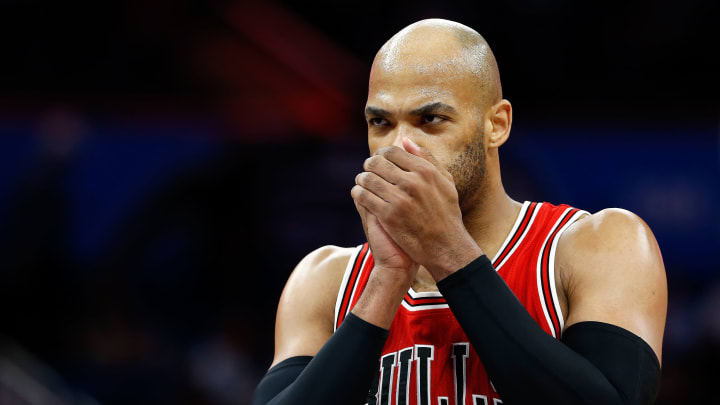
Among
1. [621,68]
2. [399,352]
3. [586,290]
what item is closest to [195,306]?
[621,68]

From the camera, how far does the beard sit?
219 centimetres

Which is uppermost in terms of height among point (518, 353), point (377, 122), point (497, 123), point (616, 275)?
point (497, 123)

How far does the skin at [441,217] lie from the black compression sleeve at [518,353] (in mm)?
72

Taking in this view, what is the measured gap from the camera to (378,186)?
1940 millimetres

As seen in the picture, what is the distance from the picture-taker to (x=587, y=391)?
1.74 metres

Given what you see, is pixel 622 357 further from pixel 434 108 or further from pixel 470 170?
pixel 434 108

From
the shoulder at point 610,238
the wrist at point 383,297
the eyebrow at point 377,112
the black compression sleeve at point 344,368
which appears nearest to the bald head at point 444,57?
the eyebrow at point 377,112

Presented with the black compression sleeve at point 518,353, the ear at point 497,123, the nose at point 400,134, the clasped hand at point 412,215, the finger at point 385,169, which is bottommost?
the black compression sleeve at point 518,353

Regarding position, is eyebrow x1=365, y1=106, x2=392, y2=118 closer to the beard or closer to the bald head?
the bald head

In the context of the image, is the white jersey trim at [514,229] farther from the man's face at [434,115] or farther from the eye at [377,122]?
the eye at [377,122]

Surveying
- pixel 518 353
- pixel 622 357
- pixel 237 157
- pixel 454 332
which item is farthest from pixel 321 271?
pixel 237 157

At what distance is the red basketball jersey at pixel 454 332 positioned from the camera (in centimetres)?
207

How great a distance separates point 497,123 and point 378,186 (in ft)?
2.02

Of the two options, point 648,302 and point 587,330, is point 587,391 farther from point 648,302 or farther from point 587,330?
point 648,302
